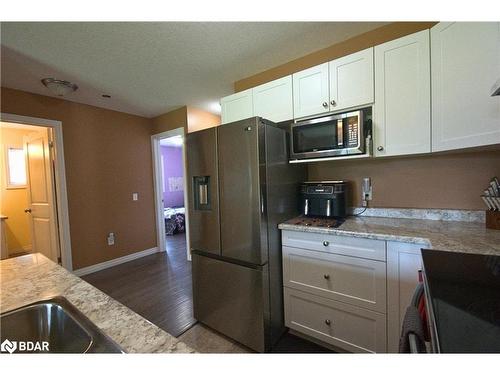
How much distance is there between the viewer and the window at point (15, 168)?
393cm

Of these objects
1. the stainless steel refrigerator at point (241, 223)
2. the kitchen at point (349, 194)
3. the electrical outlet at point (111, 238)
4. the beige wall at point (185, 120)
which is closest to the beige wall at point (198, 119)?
the beige wall at point (185, 120)

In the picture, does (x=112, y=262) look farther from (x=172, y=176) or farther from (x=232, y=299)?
(x=172, y=176)

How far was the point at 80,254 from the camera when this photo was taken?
304 centimetres

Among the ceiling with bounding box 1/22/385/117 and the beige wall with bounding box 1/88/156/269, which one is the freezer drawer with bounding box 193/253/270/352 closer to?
the ceiling with bounding box 1/22/385/117

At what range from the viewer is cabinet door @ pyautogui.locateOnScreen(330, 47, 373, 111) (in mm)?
1538

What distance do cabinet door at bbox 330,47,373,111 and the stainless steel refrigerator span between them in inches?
19.3

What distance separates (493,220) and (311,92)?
56.7 inches

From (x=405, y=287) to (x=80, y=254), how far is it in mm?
3750

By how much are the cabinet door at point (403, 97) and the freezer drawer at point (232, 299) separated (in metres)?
1.27

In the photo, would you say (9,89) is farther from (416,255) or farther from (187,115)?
(416,255)

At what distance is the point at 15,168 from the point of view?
13.1 ft

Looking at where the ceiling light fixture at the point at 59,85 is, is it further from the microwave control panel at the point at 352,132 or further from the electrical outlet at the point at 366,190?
the electrical outlet at the point at 366,190

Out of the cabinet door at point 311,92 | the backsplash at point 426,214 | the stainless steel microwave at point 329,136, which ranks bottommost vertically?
the backsplash at point 426,214
